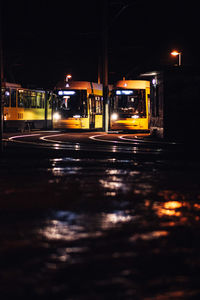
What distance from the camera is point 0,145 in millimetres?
23531

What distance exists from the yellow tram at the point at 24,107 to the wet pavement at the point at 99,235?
2972cm

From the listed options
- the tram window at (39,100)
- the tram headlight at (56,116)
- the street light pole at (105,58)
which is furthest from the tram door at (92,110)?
the tram window at (39,100)

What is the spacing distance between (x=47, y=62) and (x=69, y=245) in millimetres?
96714

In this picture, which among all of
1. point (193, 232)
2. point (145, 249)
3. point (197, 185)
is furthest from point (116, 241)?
point (197, 185)

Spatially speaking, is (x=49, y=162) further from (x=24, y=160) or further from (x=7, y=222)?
(x=7, y=222)

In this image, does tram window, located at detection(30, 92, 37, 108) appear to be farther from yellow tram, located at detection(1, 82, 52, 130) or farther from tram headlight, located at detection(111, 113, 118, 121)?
tram headlight, located at detection(111, 113, 118, 121)

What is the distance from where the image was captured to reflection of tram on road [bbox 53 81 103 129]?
44.5 metres

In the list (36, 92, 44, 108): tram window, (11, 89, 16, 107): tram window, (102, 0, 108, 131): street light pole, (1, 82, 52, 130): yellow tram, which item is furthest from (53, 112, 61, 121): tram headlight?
(36, 92, 44, 108): tram window

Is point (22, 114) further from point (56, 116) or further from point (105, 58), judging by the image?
point (105, 58)

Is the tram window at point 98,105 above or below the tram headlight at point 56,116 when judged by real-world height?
above

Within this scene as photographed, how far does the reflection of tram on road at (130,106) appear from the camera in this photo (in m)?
43.1

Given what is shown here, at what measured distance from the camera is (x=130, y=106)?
43.3m

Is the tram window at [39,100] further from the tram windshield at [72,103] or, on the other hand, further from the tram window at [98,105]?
the tram window at [98,105]

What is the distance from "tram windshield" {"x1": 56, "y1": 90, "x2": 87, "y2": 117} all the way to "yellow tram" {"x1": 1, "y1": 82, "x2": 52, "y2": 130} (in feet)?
9.84
